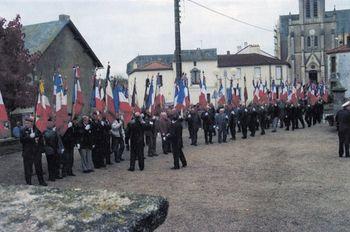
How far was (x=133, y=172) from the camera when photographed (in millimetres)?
15430

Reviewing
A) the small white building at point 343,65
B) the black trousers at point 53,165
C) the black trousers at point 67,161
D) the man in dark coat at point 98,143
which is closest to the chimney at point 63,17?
the man in dark coat at point 98,143

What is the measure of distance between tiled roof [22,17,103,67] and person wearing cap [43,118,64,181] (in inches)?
760

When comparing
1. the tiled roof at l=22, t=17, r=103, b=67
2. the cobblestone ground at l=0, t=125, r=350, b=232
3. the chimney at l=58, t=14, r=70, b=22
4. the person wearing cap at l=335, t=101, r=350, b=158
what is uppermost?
the chimney at l=58, t=14, r=70, b=22

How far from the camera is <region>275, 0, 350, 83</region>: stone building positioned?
9488cm

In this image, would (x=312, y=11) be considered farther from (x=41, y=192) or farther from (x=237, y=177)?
(x=41, y=192)

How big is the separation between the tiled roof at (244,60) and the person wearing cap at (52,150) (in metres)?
63.7

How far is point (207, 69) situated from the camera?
76.2m

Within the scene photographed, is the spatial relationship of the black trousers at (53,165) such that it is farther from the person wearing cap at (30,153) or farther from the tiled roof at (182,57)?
the tiled roof at (182,57)

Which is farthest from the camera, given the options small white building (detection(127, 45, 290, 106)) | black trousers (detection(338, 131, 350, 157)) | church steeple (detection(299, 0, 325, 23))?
church steeple (detection(299, 0, 325, 23))

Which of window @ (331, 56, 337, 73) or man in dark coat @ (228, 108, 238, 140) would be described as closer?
man in dark coat @ (228, 108, 238, 140)

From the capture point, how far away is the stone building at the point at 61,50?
33.5 m

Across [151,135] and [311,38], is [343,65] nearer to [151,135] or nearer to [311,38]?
[311,38]

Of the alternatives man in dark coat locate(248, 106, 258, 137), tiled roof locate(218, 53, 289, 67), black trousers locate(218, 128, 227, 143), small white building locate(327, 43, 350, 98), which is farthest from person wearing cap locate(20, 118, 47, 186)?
tiled roof locate(218, 53, 289, 67)

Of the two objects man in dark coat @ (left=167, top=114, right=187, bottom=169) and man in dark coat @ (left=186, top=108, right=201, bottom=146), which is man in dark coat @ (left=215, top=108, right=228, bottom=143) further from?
man in dark coat @ (left=167, top=114, right=187, bottom=169)
